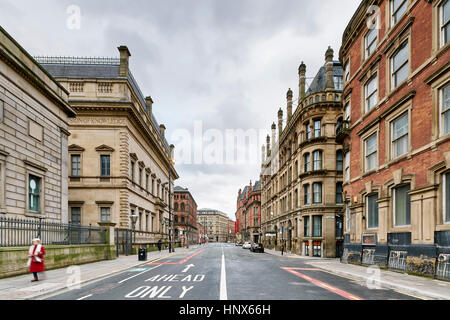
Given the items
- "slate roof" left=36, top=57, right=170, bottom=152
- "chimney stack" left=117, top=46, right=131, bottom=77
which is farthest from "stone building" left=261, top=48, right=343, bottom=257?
"slate roof" left=36, top=57, right=170, bottom=152

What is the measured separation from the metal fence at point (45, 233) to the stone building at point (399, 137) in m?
17.2

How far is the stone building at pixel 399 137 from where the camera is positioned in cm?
1371

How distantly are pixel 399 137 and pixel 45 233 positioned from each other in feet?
61.6

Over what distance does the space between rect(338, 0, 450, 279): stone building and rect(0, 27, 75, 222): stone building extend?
19.6m

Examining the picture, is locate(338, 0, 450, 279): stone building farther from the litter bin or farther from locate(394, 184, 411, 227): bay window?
the litter bin

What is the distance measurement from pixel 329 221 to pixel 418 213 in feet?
64.0

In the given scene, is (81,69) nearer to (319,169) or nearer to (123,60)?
(123,60)

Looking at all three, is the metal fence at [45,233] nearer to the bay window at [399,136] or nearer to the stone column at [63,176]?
the stone column at [63,176]

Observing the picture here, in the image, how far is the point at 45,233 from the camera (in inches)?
680

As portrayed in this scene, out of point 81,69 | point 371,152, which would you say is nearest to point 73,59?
point 81,69

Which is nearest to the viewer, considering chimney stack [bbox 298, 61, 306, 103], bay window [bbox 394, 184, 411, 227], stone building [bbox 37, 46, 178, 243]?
bay window [bbox 394, 184, 411, 227]

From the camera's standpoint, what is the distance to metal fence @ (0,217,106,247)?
14.5 meters
